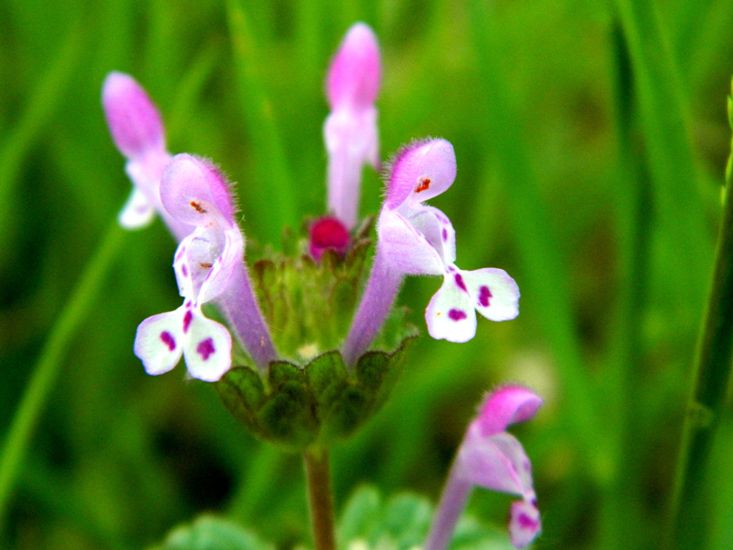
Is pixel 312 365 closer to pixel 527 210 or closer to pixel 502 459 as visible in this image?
pixel 502 459

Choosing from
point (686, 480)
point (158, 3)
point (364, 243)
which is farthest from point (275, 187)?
point (686, 480)

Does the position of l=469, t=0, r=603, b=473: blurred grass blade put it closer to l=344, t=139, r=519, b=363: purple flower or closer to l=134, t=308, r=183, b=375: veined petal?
l=344, t=139, r=519, b=363: purple flower

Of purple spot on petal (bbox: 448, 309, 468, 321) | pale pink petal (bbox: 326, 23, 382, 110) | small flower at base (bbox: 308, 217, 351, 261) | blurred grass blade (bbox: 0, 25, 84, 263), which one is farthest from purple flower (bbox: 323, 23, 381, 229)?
blurred grass blade (bbox: 0, 25, 84, 263)

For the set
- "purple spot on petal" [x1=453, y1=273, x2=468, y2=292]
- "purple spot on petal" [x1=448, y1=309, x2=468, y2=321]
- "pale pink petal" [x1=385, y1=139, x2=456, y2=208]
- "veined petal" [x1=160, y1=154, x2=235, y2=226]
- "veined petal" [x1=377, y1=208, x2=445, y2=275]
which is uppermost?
"pale pink petal" [x1=385, y1=139, x2=456, y2=208]

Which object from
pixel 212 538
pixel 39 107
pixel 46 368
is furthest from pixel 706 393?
pixel 39 107

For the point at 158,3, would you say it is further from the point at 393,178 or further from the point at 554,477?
the point at 554,477

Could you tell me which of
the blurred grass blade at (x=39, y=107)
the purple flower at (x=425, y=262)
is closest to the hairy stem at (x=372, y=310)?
the purple flower at (x=425, y=262)
